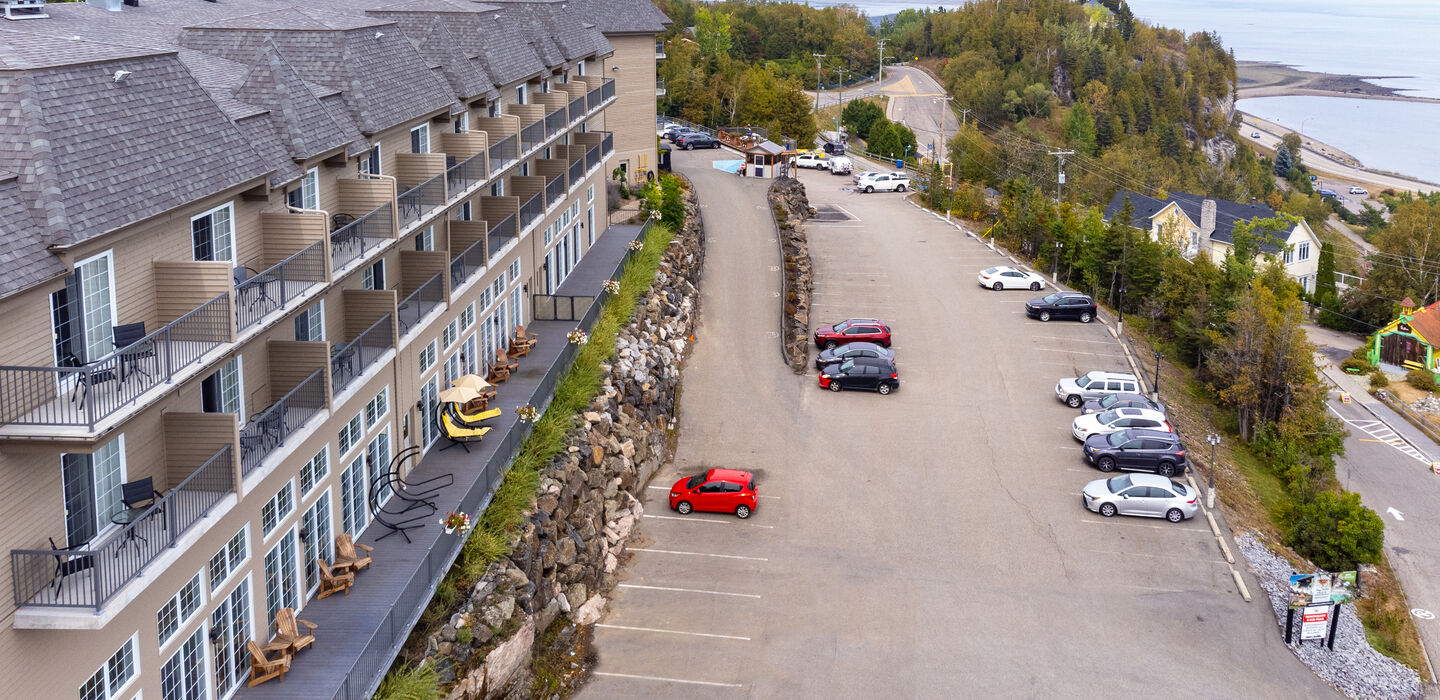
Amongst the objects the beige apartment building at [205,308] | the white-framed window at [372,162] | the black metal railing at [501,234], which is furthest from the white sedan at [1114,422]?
the white-framed window at [372,162]

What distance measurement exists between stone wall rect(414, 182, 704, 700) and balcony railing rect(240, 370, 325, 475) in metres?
4.58

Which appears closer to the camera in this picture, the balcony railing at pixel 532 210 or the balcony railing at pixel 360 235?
the balcony railing at pixel 360 235

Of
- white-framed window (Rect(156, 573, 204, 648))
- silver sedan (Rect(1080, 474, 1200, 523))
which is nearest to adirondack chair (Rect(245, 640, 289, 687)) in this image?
white-framed window (Rect(156, 573, 204, 648))

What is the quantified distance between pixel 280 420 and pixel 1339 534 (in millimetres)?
29764

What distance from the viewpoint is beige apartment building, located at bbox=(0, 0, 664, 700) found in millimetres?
15273

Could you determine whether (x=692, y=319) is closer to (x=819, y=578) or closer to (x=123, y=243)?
(x=819, y=578)

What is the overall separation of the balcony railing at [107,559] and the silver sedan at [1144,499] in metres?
24.8

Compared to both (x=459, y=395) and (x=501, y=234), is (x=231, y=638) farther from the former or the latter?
(x=501, y=234)

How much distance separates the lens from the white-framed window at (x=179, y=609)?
56.6ft

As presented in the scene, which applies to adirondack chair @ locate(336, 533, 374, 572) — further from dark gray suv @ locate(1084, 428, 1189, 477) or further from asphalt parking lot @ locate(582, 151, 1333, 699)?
dark gray suv @ locate(1084, 428, 1189, 477)

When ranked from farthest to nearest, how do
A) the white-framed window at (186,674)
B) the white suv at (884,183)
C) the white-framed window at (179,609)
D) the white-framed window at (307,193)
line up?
the white suv at (884,183) → the white-framed window at (307,193) → the white-framed window at (186,674) → the white-framed window at (179,609)

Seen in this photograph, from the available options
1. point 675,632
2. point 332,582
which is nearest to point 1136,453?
point 675,632

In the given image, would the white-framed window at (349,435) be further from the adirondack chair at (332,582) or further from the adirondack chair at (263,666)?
the adirondack chair at (263,666)

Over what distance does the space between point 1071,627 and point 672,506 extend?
36.8 ft
